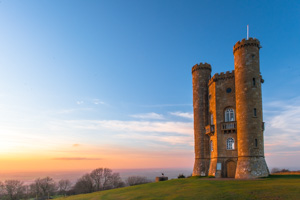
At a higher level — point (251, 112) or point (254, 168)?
point (251, 112)

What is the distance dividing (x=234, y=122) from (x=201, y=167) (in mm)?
10876

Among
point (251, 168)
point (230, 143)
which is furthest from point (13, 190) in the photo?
point (251, 168)

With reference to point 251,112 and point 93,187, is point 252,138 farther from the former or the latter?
point 93,187

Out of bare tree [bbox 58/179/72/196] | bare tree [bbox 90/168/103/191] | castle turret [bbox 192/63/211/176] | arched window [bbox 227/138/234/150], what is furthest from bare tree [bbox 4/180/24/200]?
arched window [bbox 227/138/234/150]

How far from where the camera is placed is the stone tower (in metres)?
33.3

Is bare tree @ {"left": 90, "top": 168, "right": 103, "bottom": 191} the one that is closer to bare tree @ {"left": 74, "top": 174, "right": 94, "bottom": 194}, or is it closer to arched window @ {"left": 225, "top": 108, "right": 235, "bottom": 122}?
bare tree @ {"left": 74, "top": 174, "right": 94, "bottom": 194}

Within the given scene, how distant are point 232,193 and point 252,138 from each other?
13855 millimetres

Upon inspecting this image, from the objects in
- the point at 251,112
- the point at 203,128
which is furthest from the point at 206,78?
the point at 251,112

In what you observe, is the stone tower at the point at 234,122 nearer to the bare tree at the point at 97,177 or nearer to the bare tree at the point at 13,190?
the bare tree at the point at 97,177

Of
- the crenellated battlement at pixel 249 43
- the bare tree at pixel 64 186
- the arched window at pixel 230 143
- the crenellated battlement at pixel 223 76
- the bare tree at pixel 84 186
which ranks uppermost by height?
the crenellated battlement at pixel 249 43

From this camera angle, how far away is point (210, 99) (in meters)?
42.2

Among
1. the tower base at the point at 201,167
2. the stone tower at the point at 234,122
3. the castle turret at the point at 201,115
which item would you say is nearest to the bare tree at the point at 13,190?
the tower base at the point at 201,167

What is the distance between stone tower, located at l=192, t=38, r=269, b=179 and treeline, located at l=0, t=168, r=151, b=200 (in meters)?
36.7

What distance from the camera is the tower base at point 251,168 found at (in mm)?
32062
